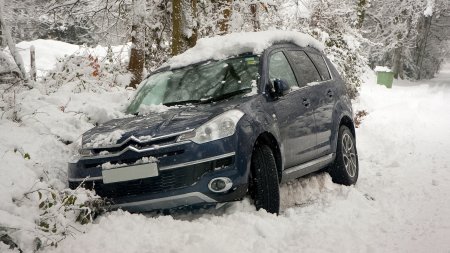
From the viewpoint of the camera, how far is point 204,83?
5059 mm

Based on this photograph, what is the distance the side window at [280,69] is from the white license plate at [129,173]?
5.82 ft

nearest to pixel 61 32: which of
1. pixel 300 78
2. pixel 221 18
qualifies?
pixel 221 18

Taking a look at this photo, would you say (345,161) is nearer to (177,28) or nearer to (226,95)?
(226,95)

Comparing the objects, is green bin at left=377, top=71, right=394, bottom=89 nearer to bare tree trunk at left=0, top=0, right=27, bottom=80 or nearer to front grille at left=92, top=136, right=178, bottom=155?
bare tree trunk at left=0, top=0, right=27, bottom=80

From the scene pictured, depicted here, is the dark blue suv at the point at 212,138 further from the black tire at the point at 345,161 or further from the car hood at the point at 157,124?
the black tire at the point at 345,161

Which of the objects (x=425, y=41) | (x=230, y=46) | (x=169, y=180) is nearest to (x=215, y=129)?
(x=169, y=180)

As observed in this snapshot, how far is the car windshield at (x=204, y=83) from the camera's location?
488 cm

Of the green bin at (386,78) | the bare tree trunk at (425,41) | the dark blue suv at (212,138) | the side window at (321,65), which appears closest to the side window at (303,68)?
the dark blue suv at (212,138)

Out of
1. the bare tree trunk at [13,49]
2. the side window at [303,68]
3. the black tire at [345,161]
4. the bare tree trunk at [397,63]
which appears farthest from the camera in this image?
the bare tree trunk at [397,63]

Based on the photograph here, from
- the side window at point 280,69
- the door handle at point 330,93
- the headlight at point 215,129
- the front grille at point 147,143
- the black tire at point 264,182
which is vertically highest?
the side window at point 280,69

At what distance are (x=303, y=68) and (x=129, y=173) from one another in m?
2.78

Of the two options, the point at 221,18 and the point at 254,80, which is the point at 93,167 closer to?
the point at 254,80

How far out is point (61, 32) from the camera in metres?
37.7

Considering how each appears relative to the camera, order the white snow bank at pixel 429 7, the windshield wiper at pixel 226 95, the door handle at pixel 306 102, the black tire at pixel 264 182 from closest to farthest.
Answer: the black tire at pixel 264 182 < the windshield wiper at pixel 226 95 < the door handle at pixel 306 102 < the white snow bank at pixel 429 7
